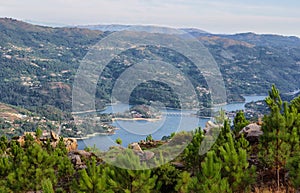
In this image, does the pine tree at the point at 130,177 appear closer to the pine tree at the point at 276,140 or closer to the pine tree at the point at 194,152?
the pine tree at the point at 194,152

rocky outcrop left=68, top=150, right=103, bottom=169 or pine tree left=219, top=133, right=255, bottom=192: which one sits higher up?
pine tree left=219, top=133, right=255, bottom=192

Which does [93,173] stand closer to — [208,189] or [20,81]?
[208,189]

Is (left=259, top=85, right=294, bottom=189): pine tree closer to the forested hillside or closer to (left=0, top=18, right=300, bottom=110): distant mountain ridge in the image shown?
the forested hillside

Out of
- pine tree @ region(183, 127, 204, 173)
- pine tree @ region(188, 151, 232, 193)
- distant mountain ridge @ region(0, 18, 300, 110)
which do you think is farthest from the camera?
distant mountain ridge @ region(0, 18, 300, 110)

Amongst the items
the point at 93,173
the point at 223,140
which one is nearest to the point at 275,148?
the point at 223,140

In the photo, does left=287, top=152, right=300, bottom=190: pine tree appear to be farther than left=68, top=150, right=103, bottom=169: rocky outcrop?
No

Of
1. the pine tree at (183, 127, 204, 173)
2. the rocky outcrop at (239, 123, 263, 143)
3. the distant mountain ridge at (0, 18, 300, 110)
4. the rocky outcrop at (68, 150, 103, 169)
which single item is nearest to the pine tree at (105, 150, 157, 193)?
the pine tree at (183, 127, 204, 173)

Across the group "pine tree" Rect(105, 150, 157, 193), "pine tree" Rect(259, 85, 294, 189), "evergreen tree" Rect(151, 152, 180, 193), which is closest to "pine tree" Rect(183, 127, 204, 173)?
"evergreen tree" Rect(151, 152, 180, 193)

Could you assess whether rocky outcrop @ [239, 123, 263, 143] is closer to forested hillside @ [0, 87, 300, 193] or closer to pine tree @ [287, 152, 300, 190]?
forested hillside @ [0, 87, 300, 193]

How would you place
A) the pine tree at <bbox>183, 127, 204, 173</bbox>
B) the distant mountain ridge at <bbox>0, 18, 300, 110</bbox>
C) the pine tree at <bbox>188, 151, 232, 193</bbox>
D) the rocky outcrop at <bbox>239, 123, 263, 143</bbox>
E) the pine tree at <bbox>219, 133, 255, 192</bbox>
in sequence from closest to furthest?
1. the pine tree at <bbox>188, 151, 232, 193</bbox>
2. the pine tree at <bbox>219, 133, 255, 192</bbox>
3. the pine tree at <bbox>183, 127, 204, 173</bbox>
4. the rocky outcrop at <bbox>239, 123, 263, 143</bbox>
5. the distant mountain ridge at <bbox>0, 18, 300, 110</bbox>

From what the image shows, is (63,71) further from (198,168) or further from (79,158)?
(198,168)

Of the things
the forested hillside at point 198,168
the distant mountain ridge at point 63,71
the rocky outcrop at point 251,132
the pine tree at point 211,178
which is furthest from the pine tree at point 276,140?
the distant mountain ridge at point 63,71
